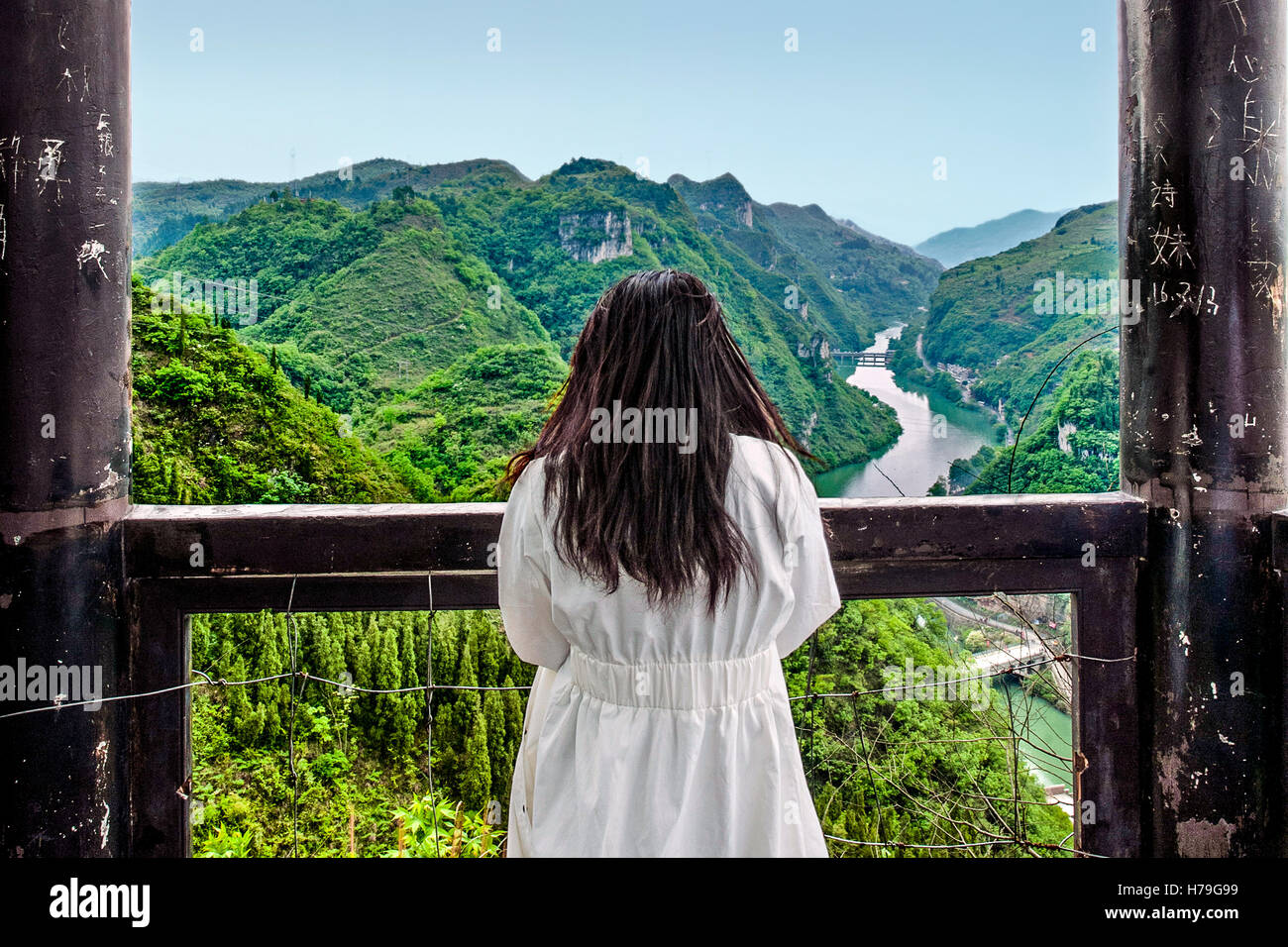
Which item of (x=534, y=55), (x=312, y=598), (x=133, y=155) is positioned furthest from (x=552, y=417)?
(x=534, y=55)

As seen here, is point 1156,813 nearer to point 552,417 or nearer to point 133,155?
point 552,417

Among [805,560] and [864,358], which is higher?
[864,358]

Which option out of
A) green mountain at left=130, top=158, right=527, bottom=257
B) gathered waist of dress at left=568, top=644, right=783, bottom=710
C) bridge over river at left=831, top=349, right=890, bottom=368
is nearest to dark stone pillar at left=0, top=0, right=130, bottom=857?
gathered waist of dress at left=568, top=644, right=783, bottom=710

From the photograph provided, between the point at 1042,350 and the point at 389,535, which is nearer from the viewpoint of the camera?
the point at 389,535

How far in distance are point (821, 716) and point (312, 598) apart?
3.88 feet

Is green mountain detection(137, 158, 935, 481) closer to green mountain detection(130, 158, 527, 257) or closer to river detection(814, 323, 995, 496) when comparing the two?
green mountain detection(130, 158, 527, 257)

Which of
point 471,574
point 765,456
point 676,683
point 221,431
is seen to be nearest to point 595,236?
point 221,431

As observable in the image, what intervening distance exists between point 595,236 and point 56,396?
11.0m

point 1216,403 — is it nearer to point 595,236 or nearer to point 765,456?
point 765,456

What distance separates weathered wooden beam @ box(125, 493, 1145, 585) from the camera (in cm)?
157

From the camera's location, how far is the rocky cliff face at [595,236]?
436 inches

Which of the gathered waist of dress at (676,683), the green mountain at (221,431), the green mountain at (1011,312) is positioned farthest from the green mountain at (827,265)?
the gathered waist of dress at (676,683)

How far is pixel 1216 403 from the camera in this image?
63.2 inches

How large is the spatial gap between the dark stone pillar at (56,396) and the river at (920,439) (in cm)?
266
